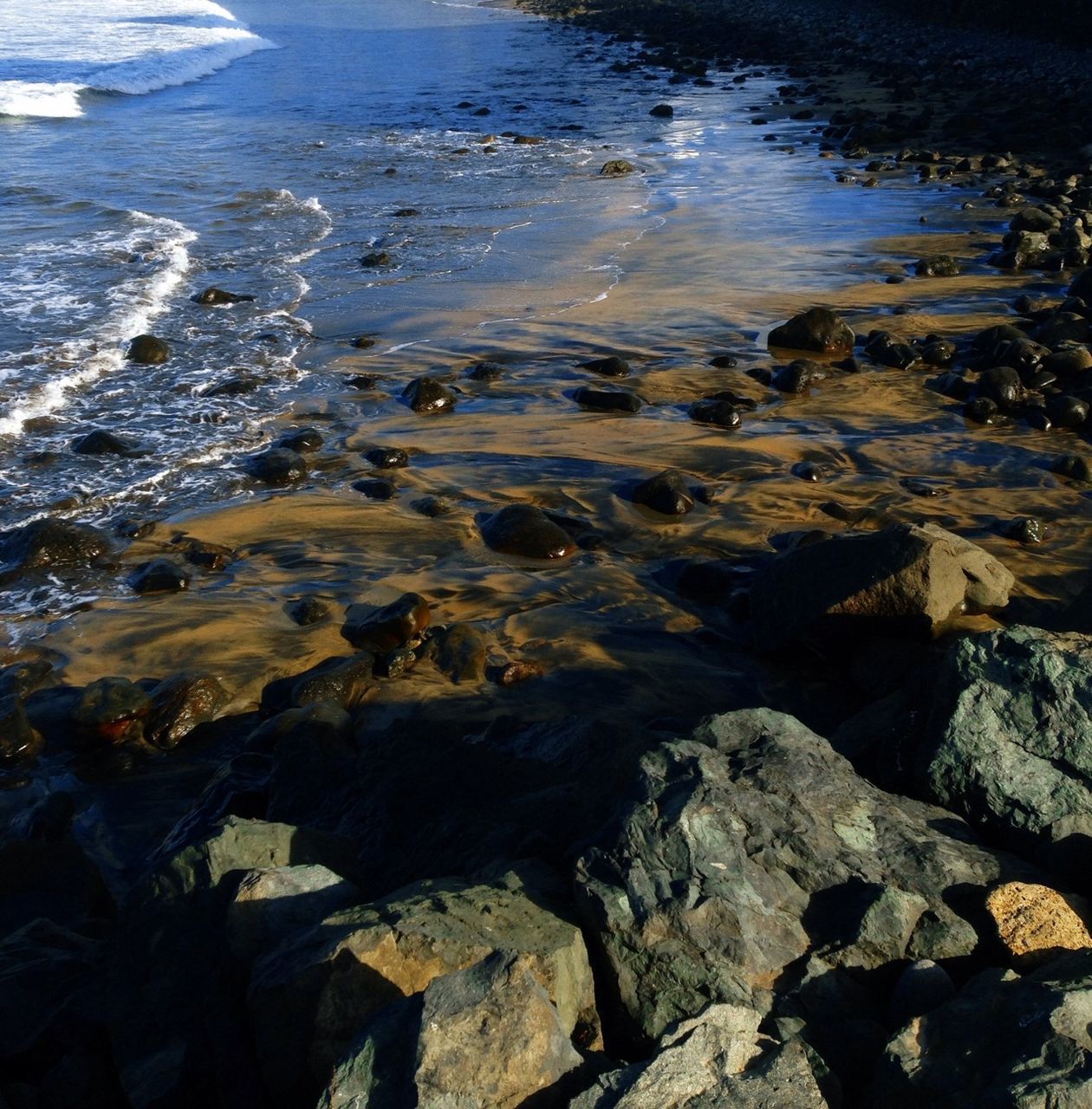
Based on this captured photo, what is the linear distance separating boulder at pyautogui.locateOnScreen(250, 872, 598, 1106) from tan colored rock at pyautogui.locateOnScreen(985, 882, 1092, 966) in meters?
1.04

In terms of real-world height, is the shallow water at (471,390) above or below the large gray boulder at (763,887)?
below

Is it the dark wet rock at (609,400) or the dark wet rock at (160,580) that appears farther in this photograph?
the dark wet rock at (609,400)

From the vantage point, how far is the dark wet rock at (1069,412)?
24.8 ft

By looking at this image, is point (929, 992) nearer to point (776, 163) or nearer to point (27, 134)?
point (776, 163)

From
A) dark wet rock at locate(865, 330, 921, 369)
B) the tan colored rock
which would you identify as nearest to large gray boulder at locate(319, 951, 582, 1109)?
the tan colored rock

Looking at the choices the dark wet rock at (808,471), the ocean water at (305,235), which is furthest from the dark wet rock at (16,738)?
the dark wet rock at (808,471)

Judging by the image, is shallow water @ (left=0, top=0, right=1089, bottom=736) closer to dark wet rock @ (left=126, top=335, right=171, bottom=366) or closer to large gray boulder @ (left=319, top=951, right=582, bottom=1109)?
dark wet rock @ (left=126, top=335, right=171, bottom=366)

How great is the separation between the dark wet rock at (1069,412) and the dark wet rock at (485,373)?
3896mm

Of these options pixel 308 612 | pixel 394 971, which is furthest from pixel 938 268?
pixel 394 971

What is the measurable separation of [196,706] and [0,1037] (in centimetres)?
193

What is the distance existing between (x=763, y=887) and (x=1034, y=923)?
663 mm

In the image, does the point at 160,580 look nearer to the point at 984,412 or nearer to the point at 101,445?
the point at 101,445

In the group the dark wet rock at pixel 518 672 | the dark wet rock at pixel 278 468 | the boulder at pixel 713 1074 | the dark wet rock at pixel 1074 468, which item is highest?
the boulder at pixel 713 1074

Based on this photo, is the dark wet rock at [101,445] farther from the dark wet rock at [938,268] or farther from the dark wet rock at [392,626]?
the dark wet rock at [938,268]
